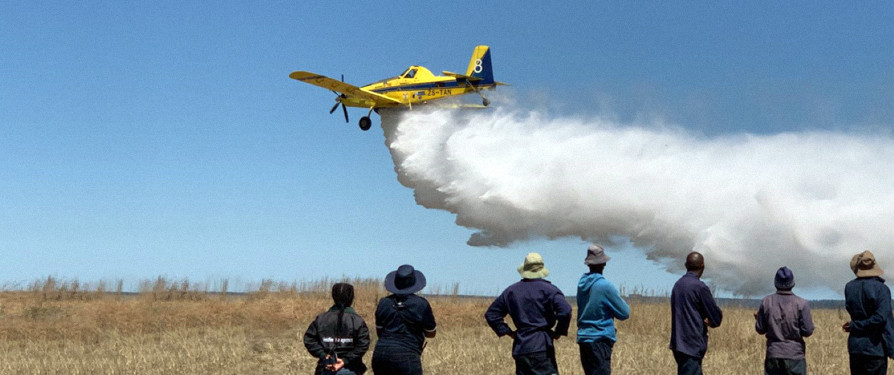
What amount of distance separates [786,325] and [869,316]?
968 mm

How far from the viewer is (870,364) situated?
953cm

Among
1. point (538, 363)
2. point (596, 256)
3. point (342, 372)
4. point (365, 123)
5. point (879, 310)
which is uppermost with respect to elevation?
point (365, 123)

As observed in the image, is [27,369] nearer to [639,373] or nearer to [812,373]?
[639,373]

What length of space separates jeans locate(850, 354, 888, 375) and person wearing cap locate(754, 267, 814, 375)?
70cm

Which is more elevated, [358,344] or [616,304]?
[616,304]

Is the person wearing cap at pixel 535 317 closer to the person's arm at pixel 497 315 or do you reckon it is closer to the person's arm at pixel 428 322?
the person's arm at pixel 497 315

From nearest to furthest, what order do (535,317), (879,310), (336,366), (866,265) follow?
(336,366), (535,317), (879,310), (866,265)

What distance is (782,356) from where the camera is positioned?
9.38m

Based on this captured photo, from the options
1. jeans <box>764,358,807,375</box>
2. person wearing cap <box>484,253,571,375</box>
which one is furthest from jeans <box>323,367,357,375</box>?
Result: jeans <box>764,358,807,375</box>

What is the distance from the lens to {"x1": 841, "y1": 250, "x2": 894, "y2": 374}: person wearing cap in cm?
930

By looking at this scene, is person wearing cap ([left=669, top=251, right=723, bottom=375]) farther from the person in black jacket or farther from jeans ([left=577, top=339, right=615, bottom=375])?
the person in black jacket

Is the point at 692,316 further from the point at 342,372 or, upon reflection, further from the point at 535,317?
A: the point at 342,372

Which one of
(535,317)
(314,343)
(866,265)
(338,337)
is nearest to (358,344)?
(338,337)

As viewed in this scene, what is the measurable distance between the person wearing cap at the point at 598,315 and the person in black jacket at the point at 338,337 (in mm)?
2447
